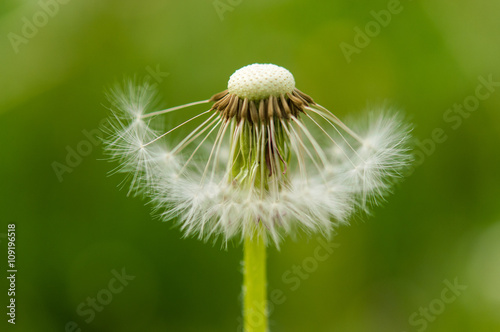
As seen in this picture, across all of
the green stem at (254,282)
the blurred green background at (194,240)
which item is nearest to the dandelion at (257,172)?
the green stem at (254,282)

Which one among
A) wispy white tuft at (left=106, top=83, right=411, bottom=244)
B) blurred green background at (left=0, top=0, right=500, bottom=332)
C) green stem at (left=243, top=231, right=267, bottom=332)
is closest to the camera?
green stem at (left=243, top=231, right=267, bottom=332)

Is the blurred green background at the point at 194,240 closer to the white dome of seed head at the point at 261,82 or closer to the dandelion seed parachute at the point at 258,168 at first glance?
the dandelion seed parachute at the point at 258,168

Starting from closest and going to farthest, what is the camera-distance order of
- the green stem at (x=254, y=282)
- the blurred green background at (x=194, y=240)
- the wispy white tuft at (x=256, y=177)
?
the green stem at (x=254, y=282)
the wispy white tuft at (x=256, y=177)
the blurred green background at (x=194, y=240)

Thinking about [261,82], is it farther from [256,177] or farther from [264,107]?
[256,177]

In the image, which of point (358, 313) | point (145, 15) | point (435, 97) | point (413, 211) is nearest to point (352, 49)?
point (435, 97)

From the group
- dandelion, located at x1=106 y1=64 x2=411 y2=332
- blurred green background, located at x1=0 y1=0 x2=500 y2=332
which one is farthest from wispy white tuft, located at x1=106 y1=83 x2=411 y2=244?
blurred green background, located at x1=0 y1=0 x2=500 y2=332

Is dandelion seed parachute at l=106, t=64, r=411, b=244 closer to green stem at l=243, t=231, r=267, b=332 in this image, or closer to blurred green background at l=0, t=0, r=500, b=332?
green stem at l=243, t=231, r=267, b=332

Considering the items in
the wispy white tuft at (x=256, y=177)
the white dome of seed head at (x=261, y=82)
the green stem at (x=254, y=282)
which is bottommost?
the green stem at (x=254, y=282)
